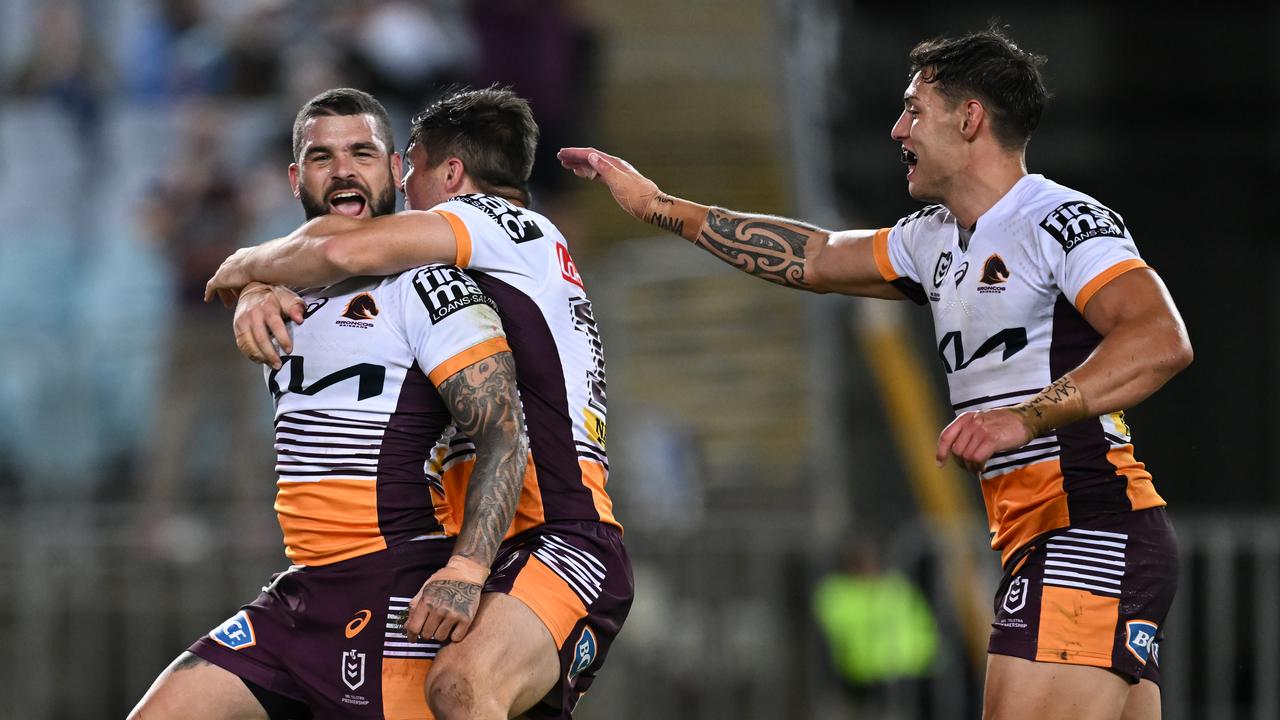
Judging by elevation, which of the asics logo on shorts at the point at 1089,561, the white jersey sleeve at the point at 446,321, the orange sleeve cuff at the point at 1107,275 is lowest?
the asics logo on shorts at the point at 1089,561

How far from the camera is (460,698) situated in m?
4.99

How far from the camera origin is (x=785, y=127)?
15.9 meters

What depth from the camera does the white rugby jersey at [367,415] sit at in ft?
17.7

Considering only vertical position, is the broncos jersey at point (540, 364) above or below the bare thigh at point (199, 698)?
above

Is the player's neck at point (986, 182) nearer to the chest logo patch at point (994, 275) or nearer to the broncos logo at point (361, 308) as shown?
the chest logo patch at point (994, 275)

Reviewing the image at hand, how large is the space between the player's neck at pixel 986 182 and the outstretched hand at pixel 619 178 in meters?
1.27

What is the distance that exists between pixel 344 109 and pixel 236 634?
1.74 m

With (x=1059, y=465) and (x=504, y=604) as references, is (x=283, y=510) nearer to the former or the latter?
(x=504, y=604)

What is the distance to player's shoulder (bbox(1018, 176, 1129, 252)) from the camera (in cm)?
521

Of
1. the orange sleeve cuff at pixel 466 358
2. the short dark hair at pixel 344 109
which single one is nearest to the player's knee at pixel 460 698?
the orange sleeve cuff at pixel 466 358

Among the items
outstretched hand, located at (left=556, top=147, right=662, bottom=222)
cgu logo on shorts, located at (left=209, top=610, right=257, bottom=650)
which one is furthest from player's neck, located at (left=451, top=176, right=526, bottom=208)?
cgu logo on shorts, located at (left=209, top=610, right=257, bottom=650)

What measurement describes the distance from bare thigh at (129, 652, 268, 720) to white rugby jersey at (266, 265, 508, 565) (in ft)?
1.48

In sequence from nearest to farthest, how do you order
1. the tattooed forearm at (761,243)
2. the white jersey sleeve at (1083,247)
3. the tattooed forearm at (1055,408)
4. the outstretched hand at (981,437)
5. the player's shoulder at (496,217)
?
the outstretched hand at (981,437)
the tattooed forearm at (1055,408)
the white jersey sleeve at (1083,247)
the player's shoulder at (496,217)
the tattooed forearm at (761,243)

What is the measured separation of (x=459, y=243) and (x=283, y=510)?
3.37 ft
